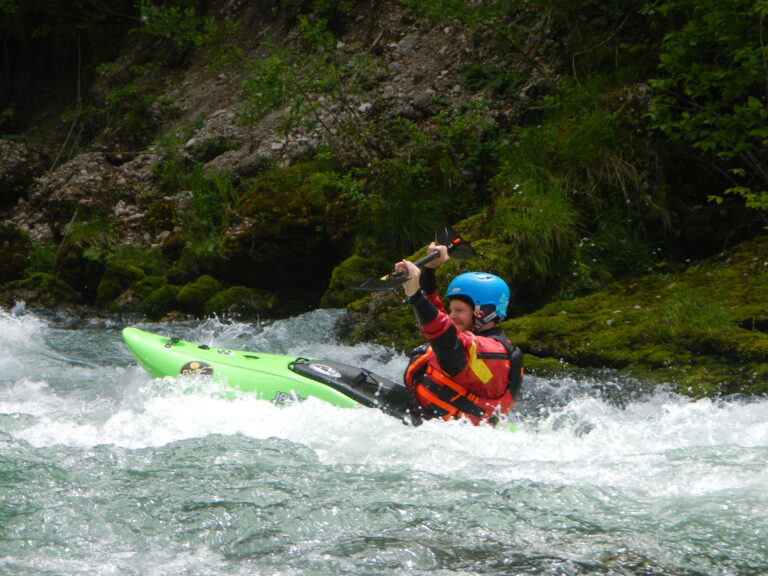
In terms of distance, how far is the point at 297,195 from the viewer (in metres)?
8.88

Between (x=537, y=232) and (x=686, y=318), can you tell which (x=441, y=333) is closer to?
(x=686, y=318)

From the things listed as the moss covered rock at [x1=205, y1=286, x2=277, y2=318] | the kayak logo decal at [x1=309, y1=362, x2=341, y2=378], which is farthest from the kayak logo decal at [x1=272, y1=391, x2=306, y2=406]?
the moss covered rock at [x1=205, y1=286, x2=277, y2=318]

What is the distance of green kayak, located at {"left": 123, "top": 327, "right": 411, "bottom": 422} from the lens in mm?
4629

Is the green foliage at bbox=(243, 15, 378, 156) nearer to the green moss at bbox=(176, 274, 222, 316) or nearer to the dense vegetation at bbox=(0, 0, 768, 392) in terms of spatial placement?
the dense vegetation at bbox=(0, 0, 768, 392)

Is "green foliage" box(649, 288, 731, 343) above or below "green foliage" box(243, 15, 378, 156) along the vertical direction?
below

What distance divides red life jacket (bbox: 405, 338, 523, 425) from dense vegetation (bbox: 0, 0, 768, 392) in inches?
99.1

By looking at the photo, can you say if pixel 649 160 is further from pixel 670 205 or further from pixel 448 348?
pixel 448 348

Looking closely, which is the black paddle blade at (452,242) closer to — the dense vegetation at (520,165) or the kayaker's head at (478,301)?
the kayaker's head at (478,301)

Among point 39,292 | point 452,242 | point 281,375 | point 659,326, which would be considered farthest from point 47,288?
point 659,326

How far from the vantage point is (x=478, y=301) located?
418 centimetres

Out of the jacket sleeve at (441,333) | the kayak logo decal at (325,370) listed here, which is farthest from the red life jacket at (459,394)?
the kayak logo decal at (325,370)

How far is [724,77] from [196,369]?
4490 mm

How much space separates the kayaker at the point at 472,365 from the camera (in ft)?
13.1

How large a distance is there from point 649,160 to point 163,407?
16.4 ft
